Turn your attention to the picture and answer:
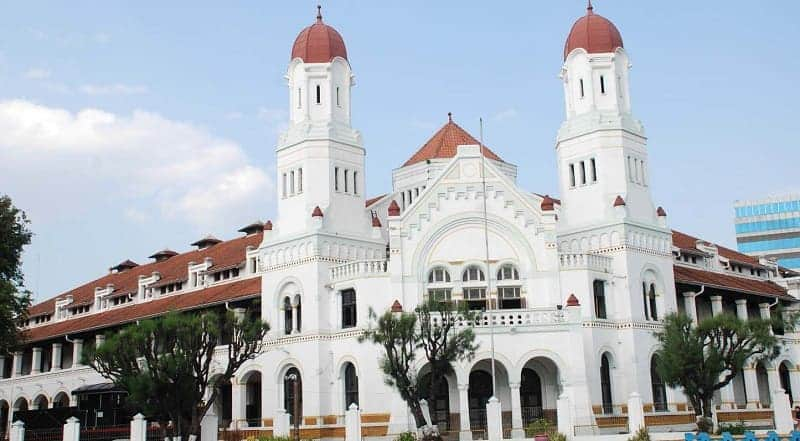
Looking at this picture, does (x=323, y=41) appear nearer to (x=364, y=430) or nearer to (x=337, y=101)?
(x=337, y=101)

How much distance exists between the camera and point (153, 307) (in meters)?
53.7

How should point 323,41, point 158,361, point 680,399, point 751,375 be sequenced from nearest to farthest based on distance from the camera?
point 158,361 < point 680,399 < point 323,41 < point 751,375

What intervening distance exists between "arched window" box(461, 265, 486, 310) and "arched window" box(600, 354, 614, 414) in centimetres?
583

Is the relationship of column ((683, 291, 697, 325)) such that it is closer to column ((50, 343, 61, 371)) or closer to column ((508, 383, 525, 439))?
column ((508, 383, 525, 439))

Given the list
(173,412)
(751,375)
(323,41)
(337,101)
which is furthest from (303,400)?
(751,375)

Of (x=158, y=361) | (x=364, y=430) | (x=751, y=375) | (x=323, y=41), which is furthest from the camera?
(x=751, y=375)

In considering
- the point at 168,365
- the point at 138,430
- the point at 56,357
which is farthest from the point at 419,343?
the point at 56,357

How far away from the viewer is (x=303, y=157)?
4447cm


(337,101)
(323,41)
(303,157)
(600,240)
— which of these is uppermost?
(323,41)

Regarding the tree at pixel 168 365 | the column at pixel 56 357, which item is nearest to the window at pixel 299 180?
the tree at pixel 168 365

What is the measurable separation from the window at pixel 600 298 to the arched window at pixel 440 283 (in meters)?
6.50

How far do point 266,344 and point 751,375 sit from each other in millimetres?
25775

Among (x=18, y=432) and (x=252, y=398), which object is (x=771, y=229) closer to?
(x=252, y=398)

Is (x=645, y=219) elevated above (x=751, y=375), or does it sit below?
above
